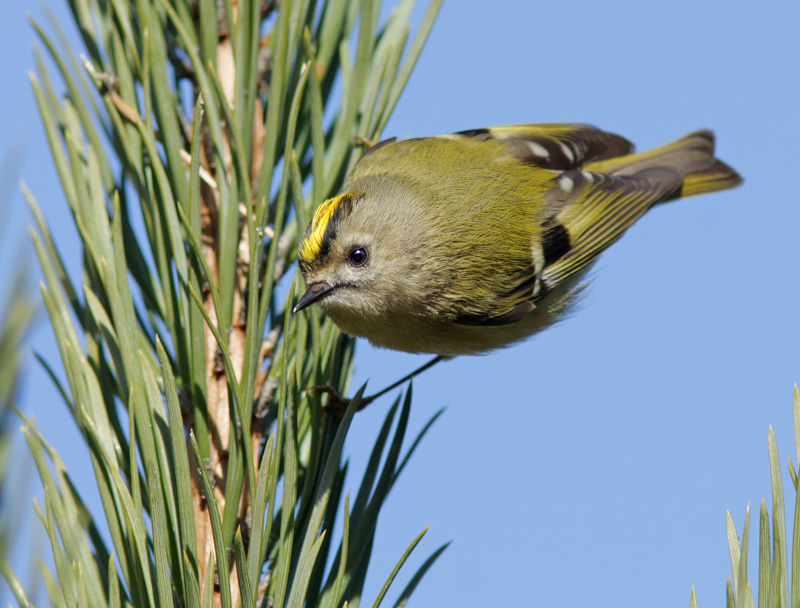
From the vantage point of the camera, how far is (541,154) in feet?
5.84

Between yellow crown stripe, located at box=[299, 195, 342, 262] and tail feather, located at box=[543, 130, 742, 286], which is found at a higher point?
tail feather, located at box=[543, 130, 742, 286]

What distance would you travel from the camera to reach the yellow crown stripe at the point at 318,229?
105cm

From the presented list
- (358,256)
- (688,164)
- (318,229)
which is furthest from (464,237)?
(688,164)

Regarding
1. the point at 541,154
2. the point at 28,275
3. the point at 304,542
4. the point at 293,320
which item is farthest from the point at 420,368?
the point at 28,275

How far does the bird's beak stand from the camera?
1015mm

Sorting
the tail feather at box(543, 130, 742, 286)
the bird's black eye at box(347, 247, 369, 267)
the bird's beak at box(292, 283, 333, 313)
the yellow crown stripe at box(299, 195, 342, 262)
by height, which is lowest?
the bird's beak at box(292, 283, 333, 313)

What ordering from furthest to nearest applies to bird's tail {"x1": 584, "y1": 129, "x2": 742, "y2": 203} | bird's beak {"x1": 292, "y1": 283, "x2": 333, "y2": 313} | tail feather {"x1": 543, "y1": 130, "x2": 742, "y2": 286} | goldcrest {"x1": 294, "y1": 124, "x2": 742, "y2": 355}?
bird's tail {"x1": 584, "y1": 129, "x2": 742, "y2": 203} → tail feather {"x1": 543, "y1": 130, "x2": 742, "y2": 286} → goldcrest {"x1": 294, "y1": 124, "x2": 742, "y2": 355} → bird's beak {"x1": 292, "y1": 283, "x2": 333, "y2": 313}

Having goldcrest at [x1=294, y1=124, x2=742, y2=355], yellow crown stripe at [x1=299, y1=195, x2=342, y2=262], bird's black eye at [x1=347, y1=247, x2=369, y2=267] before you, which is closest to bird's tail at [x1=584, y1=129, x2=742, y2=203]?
goldcrest at [x1=294, y1=124, x2=742, y2=355]

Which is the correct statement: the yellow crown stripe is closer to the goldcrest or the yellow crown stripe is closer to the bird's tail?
the goldcrest

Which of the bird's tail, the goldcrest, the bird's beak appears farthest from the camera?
the bird's tail

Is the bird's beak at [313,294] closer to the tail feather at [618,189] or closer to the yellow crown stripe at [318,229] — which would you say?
the yellow crown stripe at [318,229]

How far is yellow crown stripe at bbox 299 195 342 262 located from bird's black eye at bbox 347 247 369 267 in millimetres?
171

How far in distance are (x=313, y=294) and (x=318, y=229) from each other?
93 mm

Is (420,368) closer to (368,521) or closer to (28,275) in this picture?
(368,521)
